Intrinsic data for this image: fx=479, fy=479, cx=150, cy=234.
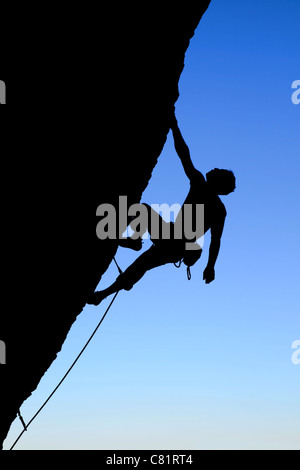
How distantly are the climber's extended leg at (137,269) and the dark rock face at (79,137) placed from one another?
0.71 m

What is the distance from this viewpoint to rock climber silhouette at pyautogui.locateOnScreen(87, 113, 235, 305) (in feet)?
18.3

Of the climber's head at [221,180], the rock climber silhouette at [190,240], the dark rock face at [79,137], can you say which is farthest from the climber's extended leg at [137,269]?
the climber's head at [221,180]

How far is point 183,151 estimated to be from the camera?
528cm

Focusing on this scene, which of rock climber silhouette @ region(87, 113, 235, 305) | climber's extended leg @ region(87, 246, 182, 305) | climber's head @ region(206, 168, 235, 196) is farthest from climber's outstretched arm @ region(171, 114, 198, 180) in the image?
climber's extended leg @ region(87, 246, 182, 305)

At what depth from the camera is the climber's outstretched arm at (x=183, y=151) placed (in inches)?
198

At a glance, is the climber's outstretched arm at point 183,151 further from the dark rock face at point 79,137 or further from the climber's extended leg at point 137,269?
the climber's extended leg at point 137,269

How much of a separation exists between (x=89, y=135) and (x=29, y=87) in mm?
657

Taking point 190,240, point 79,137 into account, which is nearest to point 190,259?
point 190,240

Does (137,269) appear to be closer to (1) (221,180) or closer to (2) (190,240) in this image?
(2) (190,240)

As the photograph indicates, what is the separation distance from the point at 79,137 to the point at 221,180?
211 cm

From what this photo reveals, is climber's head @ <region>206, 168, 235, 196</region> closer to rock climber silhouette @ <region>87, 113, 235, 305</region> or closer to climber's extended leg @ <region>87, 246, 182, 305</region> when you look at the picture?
rock climber silhouette @ <region>87, 113, 235, 305</region>

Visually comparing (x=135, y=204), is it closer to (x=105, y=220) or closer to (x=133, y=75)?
(x=105, y=220)

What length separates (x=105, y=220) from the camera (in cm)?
484
